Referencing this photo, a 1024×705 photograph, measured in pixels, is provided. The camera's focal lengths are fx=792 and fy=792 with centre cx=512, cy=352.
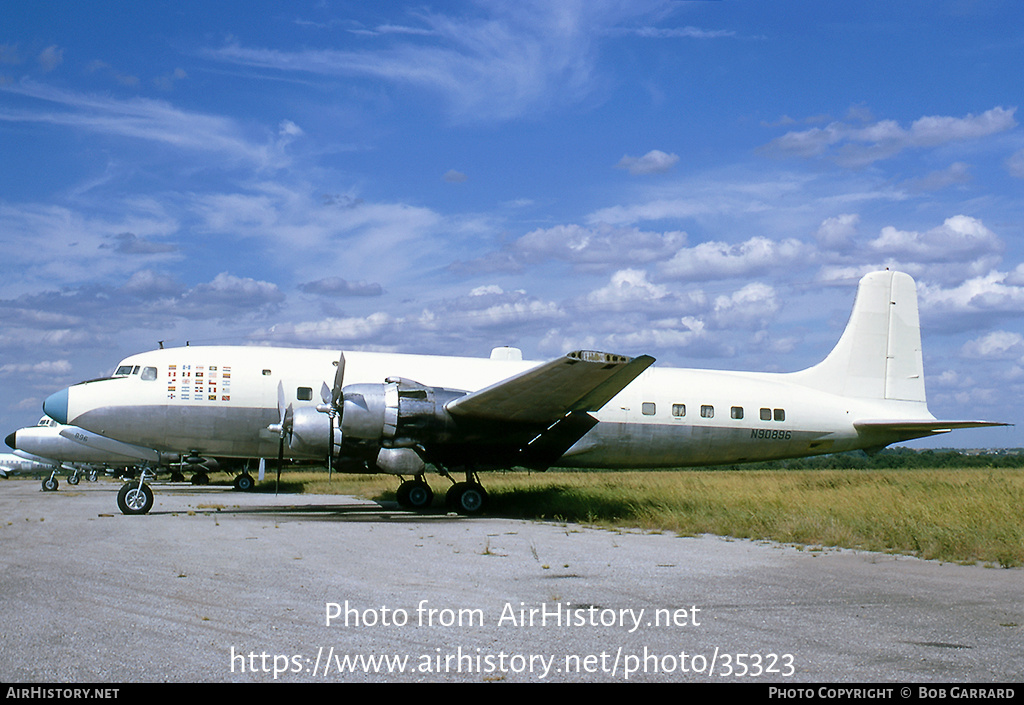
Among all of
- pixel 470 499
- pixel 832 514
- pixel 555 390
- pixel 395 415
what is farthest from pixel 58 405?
pixel 832 514

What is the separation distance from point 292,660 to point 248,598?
7.08 feet

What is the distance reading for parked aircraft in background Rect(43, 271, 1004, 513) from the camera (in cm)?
1530

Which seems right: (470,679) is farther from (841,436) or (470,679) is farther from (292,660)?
(841,436)

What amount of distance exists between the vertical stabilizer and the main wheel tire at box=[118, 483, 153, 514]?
52.2ft

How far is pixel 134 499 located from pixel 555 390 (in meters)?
8.65

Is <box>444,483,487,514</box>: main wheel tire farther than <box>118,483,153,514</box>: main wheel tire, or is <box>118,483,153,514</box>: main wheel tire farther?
<box>444,483,487,514</box>: main wheel tire

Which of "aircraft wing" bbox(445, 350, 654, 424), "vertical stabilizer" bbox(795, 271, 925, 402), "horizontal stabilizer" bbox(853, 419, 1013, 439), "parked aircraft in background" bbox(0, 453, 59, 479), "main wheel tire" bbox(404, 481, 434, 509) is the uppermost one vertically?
"vertical stabilizer" bbox(795, 271, 925, 402)

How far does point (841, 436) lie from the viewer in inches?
797

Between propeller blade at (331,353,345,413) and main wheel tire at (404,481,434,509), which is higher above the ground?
propeller blade at (331,353,345,413)

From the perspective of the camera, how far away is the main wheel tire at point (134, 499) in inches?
616

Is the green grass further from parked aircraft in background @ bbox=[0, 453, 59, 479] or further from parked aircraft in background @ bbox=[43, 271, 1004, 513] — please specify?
parked aircraft in background @ bbox=[0, 453, 59, 479]

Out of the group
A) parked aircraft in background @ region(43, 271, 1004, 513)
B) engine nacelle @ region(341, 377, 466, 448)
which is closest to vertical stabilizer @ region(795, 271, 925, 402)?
parked aircraft in background @ region(43, 271, 1004, 513)

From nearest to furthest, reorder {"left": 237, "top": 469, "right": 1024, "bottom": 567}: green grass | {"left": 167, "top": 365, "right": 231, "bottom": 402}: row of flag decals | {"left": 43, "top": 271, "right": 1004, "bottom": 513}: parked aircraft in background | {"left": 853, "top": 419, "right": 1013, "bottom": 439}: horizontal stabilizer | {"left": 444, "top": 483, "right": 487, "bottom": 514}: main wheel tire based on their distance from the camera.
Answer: {"left": 237, "top": 469, "right": 1024, "bottom": 567}: green grass → {"left": 43, "top": 271, "right": 1004, "bottom": 513}: parked aircraft in background → {"left": 444, "top": 483, "right": 487, "bottom": 514}: main wheel tire → {"left": 167, "top": 365, "right": 231, "bottom": 402}: row of flag decals → {"left": 853, "top": 419, "right": 1013, "bottom": 439}: horizontal stabilizer

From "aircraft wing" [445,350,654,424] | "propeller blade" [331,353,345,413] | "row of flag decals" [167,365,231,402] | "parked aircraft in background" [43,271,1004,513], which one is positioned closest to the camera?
"aircraft wing" [445,350,654,424]
